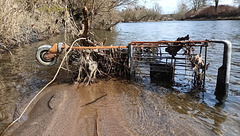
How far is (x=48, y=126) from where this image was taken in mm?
3742

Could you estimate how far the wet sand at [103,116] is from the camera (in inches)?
142

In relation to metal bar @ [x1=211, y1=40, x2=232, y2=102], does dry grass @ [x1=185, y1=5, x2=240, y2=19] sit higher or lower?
higher

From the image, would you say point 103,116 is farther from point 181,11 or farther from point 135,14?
point 181,11

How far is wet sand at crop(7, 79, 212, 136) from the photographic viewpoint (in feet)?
11.8

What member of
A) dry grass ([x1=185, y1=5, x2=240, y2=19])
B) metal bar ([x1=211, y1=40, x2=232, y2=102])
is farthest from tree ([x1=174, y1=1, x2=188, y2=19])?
metal bar ([x1=211, y1=40, x2=232, y2=102])

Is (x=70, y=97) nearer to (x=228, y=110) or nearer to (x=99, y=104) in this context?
(x=99, y=104)

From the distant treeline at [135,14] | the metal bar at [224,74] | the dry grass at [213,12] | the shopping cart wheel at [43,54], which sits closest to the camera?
the metal bar at [224,74]

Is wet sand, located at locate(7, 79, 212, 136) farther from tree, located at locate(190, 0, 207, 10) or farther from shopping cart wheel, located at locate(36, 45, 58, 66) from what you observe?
tree, located at locate(190, 0, 207, 10)

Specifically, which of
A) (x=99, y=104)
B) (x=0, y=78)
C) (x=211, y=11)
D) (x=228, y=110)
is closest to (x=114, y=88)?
(x=99, y=104)

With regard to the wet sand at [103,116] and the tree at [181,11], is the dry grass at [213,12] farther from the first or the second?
the wet sand at [103,116]

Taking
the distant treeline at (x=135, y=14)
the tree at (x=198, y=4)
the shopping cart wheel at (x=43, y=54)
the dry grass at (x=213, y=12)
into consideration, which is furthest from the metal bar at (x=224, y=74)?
the tree at (x=198, y=4)

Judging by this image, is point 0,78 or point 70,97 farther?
point 0,78

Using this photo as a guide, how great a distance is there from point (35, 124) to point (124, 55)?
3.38m

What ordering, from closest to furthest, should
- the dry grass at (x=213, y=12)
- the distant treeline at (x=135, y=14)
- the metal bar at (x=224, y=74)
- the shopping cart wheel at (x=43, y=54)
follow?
the metal bar at (x=224, y=74), the shopping cart wheel at (x=43, y=54), the distant treeline at (x=135, y=14), the dry grass at (x=213, y=12)
